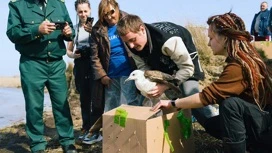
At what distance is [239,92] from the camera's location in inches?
96.3

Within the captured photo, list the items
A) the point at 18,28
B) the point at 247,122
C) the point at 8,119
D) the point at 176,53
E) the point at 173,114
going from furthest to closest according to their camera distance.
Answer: the point at 8,119 < the point at 18,28 < the point at 176,53 < the point at 173,114 < the point at 247,122

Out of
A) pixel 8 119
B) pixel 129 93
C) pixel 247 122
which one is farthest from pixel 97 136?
pixel 8 119

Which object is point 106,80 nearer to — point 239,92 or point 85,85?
point 85,85

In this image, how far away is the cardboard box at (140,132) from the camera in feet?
8.12

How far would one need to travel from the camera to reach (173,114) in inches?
106

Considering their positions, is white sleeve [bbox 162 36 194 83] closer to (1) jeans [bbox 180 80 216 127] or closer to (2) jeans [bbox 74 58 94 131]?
(1) jeans [bbox 180 80 216 127]

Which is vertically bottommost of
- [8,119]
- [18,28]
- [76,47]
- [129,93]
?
[8,119]

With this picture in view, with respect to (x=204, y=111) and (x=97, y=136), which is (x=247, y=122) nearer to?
(x=204, y=111)

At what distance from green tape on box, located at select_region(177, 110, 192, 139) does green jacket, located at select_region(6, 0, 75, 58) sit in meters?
1.55

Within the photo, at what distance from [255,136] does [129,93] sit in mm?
1326

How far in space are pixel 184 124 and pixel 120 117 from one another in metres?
0.51

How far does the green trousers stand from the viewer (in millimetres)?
3596

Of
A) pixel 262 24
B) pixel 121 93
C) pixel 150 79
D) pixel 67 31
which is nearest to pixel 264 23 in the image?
pixel 262 24

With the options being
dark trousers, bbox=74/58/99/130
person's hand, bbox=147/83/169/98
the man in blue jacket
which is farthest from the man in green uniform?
the man in blue jacket
